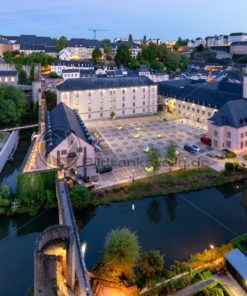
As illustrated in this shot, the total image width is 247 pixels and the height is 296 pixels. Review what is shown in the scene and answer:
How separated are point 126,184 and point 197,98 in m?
23.2

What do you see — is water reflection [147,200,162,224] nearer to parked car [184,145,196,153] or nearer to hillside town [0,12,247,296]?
hillside town [0,12,247,296]

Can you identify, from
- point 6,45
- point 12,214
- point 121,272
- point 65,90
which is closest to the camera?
point 121,272

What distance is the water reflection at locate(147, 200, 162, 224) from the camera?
22167mm

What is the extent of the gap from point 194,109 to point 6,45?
Answer: 55.5 m

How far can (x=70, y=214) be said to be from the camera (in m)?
19.3

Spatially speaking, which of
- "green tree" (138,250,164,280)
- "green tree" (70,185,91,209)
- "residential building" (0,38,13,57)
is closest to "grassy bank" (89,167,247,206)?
"green tree" (70,185,91,209)

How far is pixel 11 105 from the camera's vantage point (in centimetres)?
4184

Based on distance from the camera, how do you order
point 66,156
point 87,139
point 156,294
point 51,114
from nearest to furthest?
point 156,294 < point 66,156 < point 87,139 < point 51,114

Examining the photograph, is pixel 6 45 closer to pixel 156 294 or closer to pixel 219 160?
pixel 219 160

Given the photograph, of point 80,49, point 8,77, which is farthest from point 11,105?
point 80,49

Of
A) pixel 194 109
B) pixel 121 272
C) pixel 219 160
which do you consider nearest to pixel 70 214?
pixel 121 272

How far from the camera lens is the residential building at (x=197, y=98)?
132 ft

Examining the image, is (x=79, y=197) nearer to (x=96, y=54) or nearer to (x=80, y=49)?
(x=96, y=54)

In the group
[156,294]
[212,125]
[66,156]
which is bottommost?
[156,294]
